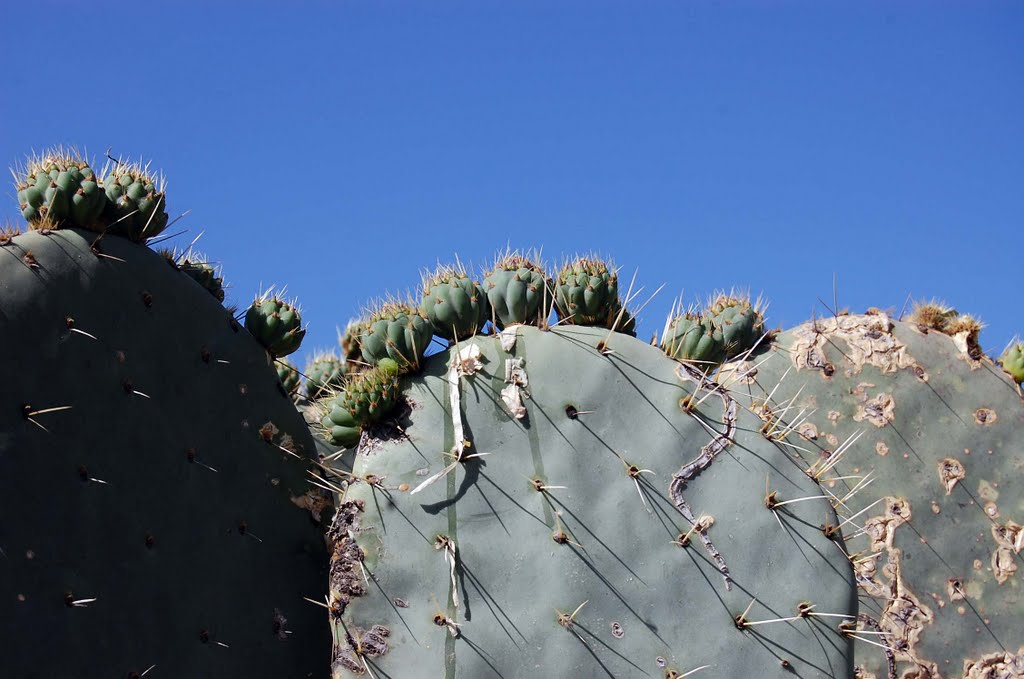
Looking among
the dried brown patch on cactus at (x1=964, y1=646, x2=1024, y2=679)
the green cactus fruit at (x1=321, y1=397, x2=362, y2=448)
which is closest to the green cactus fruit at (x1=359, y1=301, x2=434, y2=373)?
the green cactus fruit at (x1=321, y1=397, x2=362, y2=448)

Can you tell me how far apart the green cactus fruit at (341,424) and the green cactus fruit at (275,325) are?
0.45m

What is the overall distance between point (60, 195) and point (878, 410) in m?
2.77

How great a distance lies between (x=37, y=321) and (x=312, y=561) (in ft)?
3.26

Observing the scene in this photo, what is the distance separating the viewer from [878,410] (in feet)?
12.4

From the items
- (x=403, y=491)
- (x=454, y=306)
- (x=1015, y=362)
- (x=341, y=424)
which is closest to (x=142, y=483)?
(x=341, y=424)

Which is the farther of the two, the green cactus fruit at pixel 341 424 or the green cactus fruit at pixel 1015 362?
the green cactus fruit at pixel 1015 362

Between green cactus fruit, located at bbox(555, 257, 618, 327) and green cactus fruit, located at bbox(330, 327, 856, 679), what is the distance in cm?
11

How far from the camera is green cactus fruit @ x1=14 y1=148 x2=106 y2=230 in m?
2.53

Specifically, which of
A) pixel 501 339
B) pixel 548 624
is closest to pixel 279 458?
pixel 501 339

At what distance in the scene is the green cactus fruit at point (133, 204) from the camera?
270 centimetres

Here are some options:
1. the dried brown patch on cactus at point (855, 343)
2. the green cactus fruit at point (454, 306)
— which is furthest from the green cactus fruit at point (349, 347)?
the dried brown patch on cactus at point (855, 343)

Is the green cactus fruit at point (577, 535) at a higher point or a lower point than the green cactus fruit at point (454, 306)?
lower

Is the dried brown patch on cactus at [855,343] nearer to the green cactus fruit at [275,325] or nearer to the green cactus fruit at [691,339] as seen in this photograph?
the green cactus fruit at [691,339]

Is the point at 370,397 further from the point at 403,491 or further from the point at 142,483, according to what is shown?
the point at 142,483
